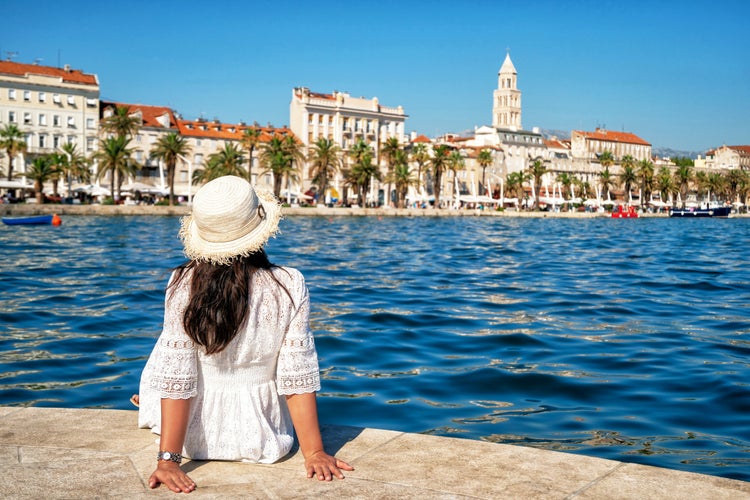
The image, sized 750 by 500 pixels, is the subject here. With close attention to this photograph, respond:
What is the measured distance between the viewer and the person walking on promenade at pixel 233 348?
4344mm

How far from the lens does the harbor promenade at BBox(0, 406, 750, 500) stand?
407 centimetres

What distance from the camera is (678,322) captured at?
13.8 m

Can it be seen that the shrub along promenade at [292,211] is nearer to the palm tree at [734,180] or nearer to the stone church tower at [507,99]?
the palm tree at [734,180]

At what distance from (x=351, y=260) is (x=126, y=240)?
14288 mm

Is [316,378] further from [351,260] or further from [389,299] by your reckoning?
[351,260]

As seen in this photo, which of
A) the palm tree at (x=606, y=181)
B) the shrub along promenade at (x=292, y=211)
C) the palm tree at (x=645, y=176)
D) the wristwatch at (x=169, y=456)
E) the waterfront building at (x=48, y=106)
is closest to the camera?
the wristwatch at (x=169, y=456)

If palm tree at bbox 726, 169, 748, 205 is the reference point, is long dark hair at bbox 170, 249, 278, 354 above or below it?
below

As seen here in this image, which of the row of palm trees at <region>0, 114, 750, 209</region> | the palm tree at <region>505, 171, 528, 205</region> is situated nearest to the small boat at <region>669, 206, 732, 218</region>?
the row of palm trees at <region>0, 114, 750, 209</region>

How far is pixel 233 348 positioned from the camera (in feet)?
14.7

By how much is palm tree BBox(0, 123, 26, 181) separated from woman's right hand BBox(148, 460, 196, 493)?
A: 8458 cm

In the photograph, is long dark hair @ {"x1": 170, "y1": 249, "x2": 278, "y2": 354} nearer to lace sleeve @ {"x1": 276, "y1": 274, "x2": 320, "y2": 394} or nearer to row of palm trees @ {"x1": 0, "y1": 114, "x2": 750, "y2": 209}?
lace sleeve @ {"x1": 276, "y1": 274, "x2": 320, "y2": 394}

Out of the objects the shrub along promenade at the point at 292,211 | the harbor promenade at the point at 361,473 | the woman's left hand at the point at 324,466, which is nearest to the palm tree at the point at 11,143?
the shrub along promenade at the point at 292,211

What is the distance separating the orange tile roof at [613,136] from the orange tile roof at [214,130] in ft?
286

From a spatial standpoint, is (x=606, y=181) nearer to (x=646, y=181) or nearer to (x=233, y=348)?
(x=646, y=181)
